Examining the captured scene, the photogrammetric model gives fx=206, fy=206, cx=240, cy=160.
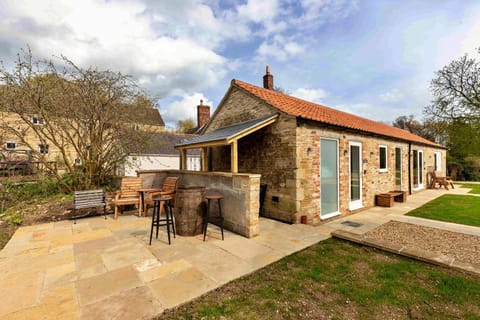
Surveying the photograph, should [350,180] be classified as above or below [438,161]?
below

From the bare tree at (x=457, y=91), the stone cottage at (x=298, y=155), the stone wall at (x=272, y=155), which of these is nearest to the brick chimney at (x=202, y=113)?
the stone cottage at (x=298, y=155)

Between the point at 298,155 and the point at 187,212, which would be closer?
the point at 187,212

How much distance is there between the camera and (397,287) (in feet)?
9.81

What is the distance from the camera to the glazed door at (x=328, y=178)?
677 cm

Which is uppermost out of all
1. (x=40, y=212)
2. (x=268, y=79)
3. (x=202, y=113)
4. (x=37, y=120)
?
(x=268, y=79)

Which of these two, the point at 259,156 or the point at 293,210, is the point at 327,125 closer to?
the point at 259,156

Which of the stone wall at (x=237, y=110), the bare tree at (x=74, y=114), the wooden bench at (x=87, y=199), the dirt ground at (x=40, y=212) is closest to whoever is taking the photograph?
the dirt ground at (x=40, y=212)

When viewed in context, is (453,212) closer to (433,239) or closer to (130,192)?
(433,239)

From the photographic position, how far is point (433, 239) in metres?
4.94

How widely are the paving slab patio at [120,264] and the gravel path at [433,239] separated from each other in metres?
0.50

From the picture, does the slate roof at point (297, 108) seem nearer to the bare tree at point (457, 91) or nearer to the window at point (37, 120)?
the window at point (37, 120)

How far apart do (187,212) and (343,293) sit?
11.6ft

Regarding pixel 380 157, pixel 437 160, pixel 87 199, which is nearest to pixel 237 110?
pixel 87 199

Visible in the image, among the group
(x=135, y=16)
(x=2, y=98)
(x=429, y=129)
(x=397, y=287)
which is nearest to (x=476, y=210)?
(x=397, y=287)
